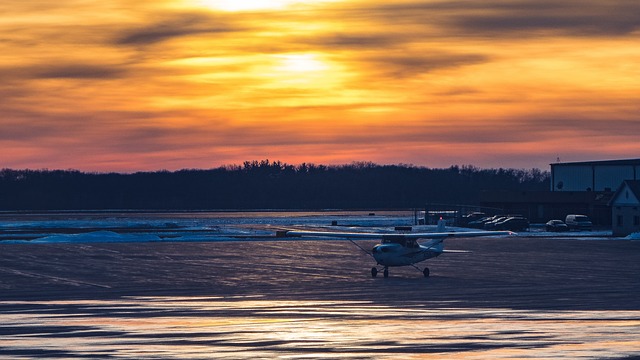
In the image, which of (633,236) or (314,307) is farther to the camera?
(633,236)

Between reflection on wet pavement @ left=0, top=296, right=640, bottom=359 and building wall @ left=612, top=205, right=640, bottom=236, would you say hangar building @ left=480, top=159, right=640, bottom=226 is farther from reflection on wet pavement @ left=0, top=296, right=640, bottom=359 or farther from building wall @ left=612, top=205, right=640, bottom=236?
reflection on wet pavement @ left=0, top=296, right=640, bottom=359

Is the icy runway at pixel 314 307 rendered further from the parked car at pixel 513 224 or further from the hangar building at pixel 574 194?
the hangar building at pixel 574 194

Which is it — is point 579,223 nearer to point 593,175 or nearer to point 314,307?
point 593,175

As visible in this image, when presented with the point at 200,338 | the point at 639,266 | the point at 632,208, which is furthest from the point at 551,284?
the point at 632,208

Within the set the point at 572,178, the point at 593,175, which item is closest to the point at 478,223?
the point at 593,175

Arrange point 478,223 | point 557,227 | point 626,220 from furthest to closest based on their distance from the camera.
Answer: point 478,223
point 557,227
point 626,220

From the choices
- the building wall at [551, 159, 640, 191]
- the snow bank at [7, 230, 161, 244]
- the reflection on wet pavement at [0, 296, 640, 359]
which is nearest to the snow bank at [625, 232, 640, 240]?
the snow bank at [7, 230, 161, 244]

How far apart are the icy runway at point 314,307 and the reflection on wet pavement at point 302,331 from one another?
42mm

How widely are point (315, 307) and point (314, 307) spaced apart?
1.2 inches

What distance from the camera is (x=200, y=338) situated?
81.4 feet

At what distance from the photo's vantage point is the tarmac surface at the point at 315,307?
23.0 metres

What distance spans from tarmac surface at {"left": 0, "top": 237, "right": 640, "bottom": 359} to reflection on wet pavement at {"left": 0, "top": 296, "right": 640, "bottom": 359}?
42 mm

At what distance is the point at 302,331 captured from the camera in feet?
85.0

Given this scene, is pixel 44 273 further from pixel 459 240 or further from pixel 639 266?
pixel 459 240
